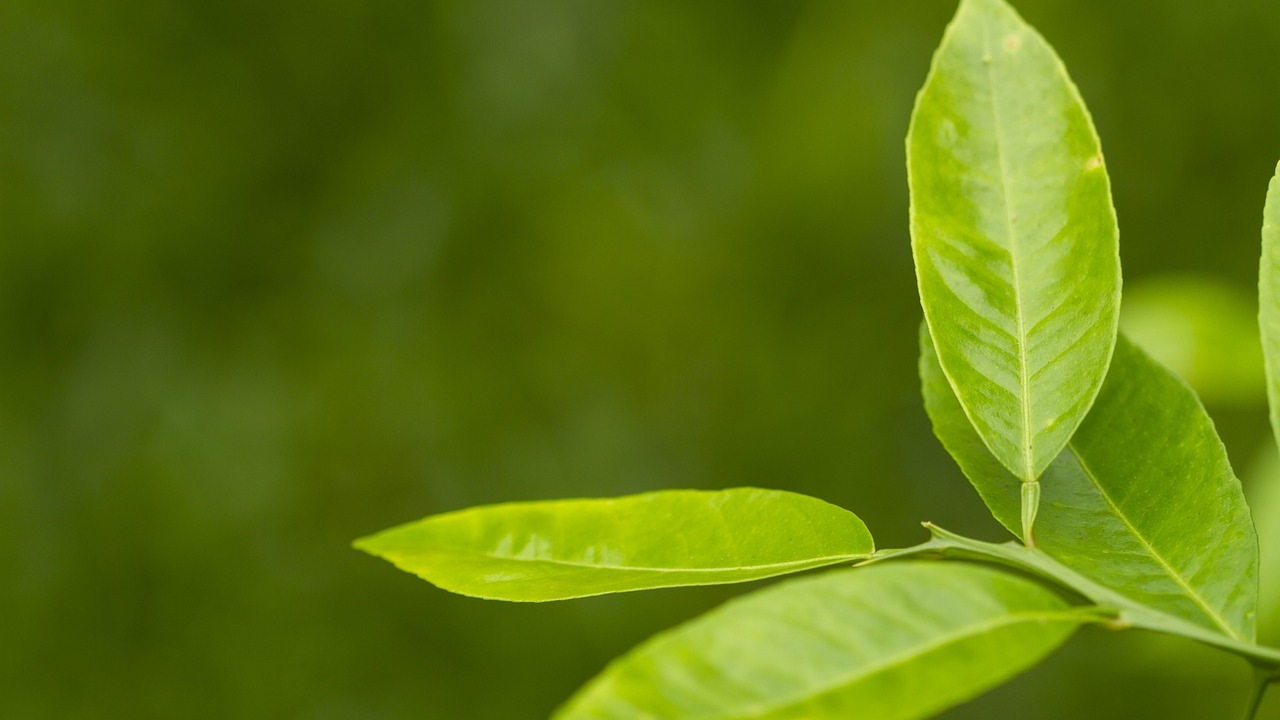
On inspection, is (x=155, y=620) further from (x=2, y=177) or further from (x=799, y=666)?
(x=799, y=666)

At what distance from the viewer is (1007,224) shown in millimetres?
341

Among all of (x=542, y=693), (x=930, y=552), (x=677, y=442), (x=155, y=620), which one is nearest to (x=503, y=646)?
(x=542, y=693)

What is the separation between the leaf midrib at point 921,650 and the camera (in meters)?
0.21

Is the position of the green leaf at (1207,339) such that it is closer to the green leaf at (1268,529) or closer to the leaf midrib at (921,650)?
the green leaf at (1268,529)

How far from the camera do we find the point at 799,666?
22 centimetres

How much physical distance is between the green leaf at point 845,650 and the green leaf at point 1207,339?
0.67m

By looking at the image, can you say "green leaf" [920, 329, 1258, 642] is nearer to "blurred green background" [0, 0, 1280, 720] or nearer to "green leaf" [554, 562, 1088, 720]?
"green leaf" [554, 562, 1088, 720]

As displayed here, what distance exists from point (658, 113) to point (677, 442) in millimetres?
541

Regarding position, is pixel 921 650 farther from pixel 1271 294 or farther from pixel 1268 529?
pixel 1268 529

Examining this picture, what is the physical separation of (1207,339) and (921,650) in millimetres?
764

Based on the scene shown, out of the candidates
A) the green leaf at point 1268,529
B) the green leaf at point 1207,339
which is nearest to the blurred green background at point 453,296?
the green leaf at point 1207,339

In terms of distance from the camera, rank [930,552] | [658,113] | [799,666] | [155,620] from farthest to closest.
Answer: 1. [658,113]
2. [155,620]
3. [930,552]
4. [799,666]

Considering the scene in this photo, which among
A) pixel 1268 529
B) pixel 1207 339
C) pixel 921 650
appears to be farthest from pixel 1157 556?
pixel 1207 339

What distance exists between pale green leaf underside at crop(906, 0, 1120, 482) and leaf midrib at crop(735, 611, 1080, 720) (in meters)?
0.09
